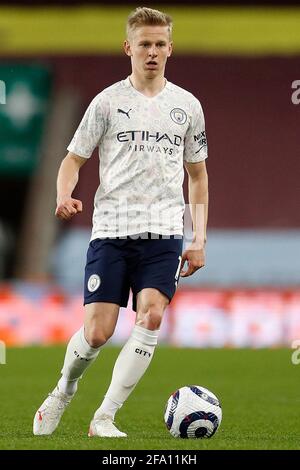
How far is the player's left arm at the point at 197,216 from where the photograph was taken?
6.24 m

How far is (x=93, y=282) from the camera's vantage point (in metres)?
6.12

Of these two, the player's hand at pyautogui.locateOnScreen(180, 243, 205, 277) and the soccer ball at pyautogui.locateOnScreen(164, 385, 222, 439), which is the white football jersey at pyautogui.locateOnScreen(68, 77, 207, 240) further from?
the soccer ball at pyautogui.locateOnScreen(164, 385, 222, 439)

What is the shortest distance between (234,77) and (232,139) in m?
1.08

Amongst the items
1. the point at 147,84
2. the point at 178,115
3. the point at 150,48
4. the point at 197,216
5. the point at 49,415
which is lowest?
the point at 49,415

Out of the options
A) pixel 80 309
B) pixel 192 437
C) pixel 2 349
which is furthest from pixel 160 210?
pixel 80 309

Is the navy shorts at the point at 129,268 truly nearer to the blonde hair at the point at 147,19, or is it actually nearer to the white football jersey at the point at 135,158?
the white football jersey at the point at 135,158

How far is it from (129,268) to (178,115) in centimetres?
83

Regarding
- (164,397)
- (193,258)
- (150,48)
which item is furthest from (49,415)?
(164,397)

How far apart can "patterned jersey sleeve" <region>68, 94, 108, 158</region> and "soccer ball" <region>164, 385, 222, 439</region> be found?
1.37 metres

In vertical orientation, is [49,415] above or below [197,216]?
below

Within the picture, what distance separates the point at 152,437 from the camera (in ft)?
20.6

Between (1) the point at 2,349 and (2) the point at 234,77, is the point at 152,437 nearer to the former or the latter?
(1) the point at 2,349

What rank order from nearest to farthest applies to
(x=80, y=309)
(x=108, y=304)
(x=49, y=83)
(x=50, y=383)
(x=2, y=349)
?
(x=108, y=304) < (x=50, y=383) < (x=2, y=349) < (x=80, y=309) < (x=49, y=83)

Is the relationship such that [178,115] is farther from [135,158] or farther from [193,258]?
[193,258]
